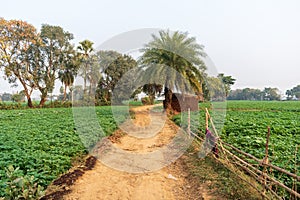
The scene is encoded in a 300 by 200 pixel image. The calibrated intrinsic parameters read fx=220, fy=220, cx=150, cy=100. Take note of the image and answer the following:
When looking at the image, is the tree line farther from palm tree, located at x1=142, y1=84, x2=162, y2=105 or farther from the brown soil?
the brown soil

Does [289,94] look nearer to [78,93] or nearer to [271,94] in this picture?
[271,94]

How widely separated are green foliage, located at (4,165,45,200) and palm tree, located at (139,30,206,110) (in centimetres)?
1300

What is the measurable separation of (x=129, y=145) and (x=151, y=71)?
9.09m

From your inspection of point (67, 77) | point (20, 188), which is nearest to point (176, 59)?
point (20, 188)

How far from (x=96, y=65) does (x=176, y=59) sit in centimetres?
1775

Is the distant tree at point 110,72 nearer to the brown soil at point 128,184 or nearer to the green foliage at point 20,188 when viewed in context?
the brown soil at point 128,184

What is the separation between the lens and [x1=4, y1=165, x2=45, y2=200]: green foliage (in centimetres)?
341

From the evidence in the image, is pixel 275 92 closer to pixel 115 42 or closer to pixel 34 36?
pixel 34 36

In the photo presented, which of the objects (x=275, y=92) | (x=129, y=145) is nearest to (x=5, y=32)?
(x=129, y=145)

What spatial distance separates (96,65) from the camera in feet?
103

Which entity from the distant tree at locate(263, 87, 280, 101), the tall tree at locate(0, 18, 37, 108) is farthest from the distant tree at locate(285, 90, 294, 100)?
the tall tree at locate(0, 18, 37, 108)

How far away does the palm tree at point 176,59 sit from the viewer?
53.9 ft

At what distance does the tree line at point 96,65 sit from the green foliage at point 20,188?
511 inches

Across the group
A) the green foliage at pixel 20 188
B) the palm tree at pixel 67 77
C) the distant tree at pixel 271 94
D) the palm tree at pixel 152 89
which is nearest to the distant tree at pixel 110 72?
the palm tree at pixel 67 77
